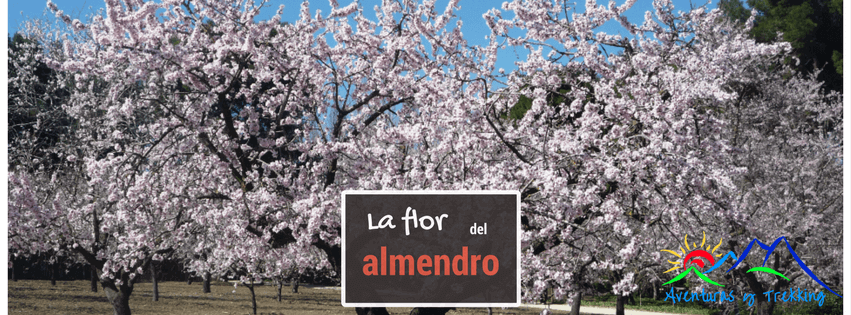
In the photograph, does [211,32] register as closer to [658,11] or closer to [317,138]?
[317,138]

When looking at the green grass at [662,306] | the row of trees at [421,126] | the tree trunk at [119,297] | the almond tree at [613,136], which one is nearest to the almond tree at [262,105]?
the row of trees at [421,126]

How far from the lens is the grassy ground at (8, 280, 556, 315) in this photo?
589 inches

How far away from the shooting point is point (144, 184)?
6.35m

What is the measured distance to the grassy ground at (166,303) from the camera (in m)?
15.0

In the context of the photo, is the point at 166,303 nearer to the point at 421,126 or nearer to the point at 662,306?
the point at 421,126

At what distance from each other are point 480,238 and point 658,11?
3.85 m

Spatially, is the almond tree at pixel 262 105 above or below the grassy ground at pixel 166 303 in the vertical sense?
above

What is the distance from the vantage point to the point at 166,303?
59.4ft

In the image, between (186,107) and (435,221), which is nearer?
(435,221)

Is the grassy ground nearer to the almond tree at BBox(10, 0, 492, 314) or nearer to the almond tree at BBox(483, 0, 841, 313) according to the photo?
the almond tree at BBox(10, 0, 492, 314)

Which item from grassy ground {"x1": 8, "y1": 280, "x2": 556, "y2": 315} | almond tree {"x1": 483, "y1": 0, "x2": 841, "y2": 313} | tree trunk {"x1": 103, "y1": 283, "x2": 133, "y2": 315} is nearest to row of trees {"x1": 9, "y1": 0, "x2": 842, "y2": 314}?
almond tree {"x1": 483, "y1": 0, "x2": 841, "y2": 313}

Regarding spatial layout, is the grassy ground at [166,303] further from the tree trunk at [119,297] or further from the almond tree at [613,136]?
the almond tree at [613,136]

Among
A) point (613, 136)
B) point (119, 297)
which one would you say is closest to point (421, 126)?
point (613, 136)

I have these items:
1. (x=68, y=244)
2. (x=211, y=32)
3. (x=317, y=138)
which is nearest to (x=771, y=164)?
(x=317, y=138)
